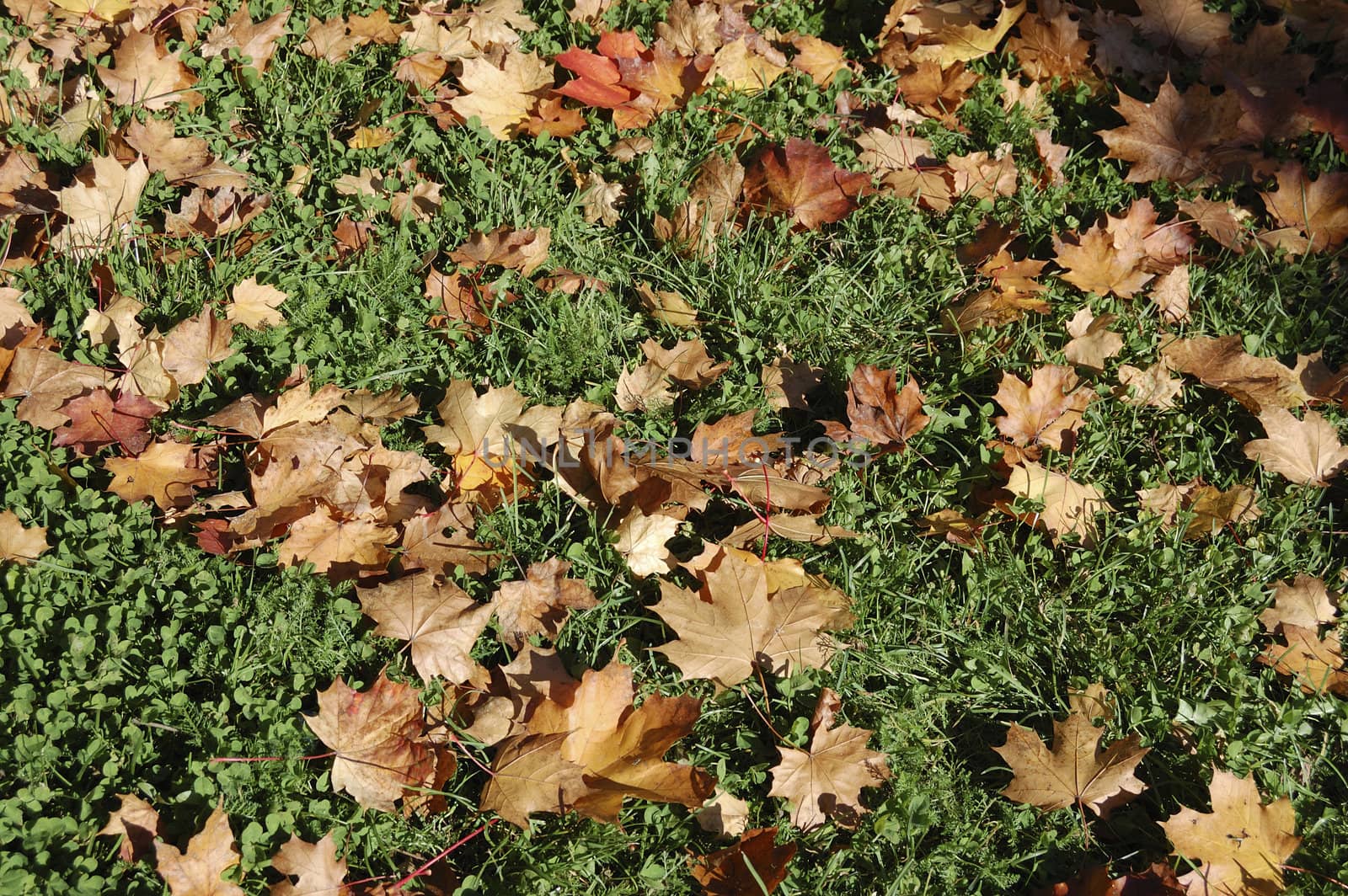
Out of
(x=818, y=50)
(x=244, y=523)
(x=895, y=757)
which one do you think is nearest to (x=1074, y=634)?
(x=895, y=757)

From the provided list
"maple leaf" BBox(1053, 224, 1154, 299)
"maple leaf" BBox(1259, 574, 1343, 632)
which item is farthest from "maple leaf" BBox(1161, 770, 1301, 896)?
"maple leaf" BBox(1053, 224, 1154, 299)

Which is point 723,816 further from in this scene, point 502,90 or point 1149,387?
point 502,90

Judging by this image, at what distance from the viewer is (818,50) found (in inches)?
141

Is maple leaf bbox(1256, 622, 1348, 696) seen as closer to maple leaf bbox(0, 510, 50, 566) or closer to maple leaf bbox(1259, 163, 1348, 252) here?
maple leaf bbox(1259, 163, 1348, 252)

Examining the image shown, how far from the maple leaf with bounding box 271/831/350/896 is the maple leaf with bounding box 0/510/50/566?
916 millimetres

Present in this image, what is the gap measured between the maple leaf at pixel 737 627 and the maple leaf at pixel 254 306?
52.4 inches

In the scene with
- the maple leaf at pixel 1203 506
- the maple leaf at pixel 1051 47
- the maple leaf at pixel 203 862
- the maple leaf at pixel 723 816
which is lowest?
the maple leaf at pixel 723 816

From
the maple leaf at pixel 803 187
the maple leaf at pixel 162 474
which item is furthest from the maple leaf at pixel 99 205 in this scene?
the maple leaf at pixel 803 187

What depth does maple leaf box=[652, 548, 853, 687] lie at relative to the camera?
2270mm

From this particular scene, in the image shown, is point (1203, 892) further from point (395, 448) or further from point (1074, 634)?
point (395, 448)

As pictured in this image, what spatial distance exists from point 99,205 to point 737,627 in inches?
82.8

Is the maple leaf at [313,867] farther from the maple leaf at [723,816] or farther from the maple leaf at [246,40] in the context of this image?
the maple leaf at [246,40]

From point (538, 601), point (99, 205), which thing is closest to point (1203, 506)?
point (538, 601)

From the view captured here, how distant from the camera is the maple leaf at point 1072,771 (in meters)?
2.18
